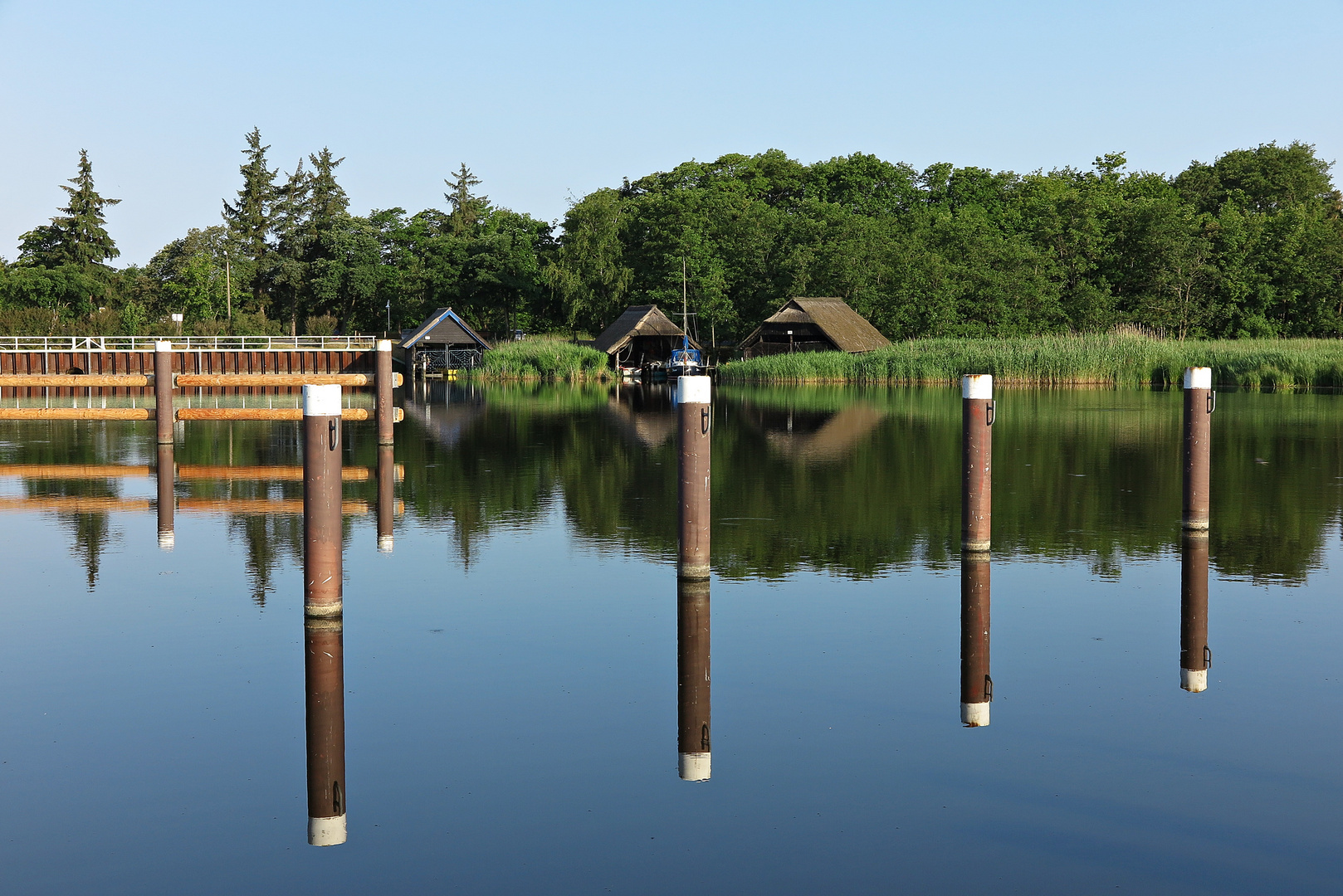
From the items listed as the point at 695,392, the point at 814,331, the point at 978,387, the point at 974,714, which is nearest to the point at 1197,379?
the point at 978,387

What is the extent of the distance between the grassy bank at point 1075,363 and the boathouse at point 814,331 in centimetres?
407

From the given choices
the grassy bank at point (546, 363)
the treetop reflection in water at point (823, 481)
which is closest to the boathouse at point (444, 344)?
the grassy bank at point (546, 363)

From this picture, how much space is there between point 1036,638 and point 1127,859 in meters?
3.75

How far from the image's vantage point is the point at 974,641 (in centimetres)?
868

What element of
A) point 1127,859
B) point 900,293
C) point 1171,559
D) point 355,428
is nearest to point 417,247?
point 900,293

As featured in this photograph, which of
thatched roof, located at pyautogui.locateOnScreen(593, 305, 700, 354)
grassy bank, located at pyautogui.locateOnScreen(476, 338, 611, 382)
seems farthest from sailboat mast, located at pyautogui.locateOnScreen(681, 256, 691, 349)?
grassy bank, located at pyautogui.locateOnScreen(476, 338, 611, 382)

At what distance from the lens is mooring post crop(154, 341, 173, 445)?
22734mm

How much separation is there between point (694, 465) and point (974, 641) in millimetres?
2248

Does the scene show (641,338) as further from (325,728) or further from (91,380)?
(325,728)

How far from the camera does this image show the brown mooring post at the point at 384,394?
22734mm

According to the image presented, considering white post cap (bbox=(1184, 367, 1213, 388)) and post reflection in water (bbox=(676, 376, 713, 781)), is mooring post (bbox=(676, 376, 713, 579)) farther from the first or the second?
white post cap (bbox=(1184, 367, 1213, 388))

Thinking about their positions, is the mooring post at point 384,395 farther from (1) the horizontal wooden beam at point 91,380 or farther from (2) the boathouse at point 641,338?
(2) the boathouse at point 641,338

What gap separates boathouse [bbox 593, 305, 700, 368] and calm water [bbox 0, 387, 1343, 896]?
50269 millimetres

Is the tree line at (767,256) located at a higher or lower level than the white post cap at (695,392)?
higher
